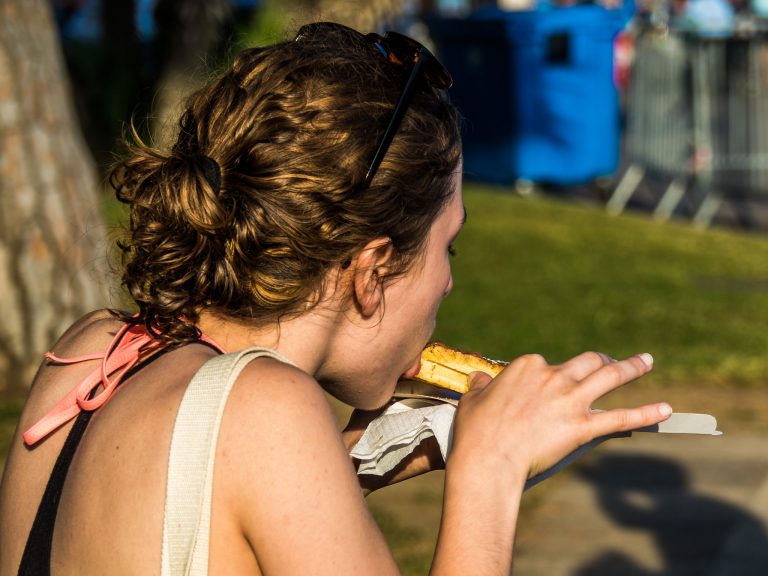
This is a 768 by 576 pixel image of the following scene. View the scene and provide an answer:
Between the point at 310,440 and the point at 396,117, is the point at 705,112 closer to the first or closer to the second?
the point at 396,117

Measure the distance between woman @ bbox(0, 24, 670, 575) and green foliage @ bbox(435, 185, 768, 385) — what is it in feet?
14.4

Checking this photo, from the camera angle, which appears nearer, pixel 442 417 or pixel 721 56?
pixel 442 417

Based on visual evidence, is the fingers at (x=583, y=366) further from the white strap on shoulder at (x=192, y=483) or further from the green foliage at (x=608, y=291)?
the green foliage at (x=608, y=291)

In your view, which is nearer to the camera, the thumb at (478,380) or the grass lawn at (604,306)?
the thumb at (478,380)

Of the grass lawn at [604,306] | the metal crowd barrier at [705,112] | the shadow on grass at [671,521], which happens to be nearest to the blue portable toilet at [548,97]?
the metal crowd barrier at [705,112]

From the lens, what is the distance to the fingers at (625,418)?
172 centimetres

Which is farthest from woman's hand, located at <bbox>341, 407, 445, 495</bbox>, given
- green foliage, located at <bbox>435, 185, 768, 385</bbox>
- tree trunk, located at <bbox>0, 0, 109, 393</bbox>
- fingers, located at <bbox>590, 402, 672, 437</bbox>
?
green foliage, located at <bbox>435, 185, 768, 385</bbox>

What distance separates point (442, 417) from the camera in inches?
77.8

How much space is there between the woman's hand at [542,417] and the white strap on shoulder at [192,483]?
37 cm

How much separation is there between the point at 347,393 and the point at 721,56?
1025cm

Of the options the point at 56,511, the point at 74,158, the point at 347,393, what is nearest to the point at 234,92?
the point at 347,393

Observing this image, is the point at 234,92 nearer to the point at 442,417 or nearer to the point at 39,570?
the point at 442,417

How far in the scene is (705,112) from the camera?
37.0 ft

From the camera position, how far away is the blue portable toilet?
12.3 metres
